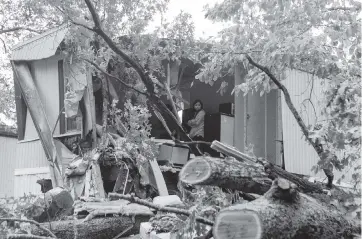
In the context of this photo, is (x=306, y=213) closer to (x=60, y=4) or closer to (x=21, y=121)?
(x=60, y=4)

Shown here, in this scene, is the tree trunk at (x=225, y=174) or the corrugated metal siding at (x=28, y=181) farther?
the corrugated metal siding at (x=28, y=181)

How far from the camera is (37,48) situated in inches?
410

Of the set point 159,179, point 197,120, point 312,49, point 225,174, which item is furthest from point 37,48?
point 225,174

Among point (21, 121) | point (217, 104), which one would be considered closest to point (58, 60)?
point (21, 121)

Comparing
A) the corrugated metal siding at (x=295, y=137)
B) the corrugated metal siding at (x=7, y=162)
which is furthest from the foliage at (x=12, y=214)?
the corrugated metal siding at (x=7, y=162)

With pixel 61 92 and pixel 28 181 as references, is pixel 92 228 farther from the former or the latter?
pixel 28 181

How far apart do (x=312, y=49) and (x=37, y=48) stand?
6.99 m

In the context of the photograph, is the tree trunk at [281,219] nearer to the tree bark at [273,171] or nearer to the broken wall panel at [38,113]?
the tree bark at [273,171]

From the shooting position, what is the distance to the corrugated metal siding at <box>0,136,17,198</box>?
57.2ft

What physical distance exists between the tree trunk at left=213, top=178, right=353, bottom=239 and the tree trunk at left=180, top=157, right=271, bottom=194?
52cm

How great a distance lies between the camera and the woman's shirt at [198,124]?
10891mm

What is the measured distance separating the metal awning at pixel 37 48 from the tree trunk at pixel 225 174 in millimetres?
6593

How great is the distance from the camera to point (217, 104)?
14.1m

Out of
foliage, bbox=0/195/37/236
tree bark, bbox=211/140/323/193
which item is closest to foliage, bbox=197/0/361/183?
tree bark, bbox=211/140/323/193
